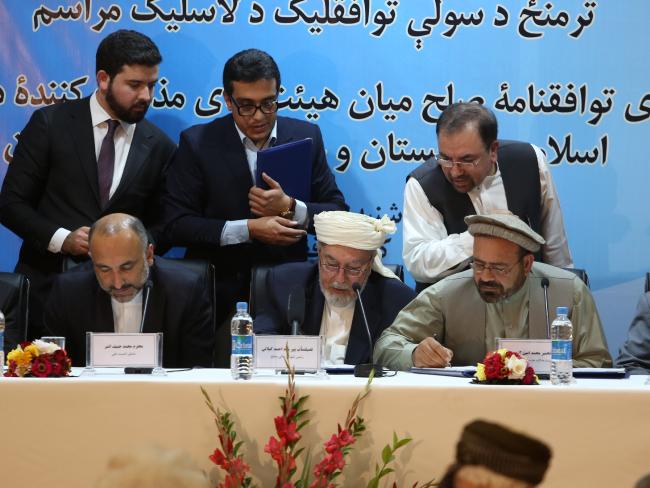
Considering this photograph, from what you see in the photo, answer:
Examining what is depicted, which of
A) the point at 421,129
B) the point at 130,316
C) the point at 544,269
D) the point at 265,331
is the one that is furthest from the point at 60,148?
the point at 544,269

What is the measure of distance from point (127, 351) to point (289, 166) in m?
1.59

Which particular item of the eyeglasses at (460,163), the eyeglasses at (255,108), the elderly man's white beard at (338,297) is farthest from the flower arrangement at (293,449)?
the eyeglasses at (255,108)

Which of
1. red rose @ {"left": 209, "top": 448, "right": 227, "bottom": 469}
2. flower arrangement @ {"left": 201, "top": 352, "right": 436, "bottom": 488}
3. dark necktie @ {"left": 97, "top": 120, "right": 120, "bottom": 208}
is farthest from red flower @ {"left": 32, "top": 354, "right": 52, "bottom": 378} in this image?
dark necktie @ {"left": 97, "top": 120, "right": 120, "bottom": 208}

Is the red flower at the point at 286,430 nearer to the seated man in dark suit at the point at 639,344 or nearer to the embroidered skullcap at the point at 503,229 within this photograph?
the embroidered skullcap at the point at 503,229

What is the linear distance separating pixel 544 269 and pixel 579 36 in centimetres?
176

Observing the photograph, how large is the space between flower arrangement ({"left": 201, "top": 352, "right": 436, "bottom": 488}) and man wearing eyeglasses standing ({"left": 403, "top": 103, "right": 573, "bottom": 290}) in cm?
171

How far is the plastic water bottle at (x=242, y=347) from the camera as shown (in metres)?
3.37

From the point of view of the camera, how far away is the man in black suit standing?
16.6 ft

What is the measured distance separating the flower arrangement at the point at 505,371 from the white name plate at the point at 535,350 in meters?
0.13

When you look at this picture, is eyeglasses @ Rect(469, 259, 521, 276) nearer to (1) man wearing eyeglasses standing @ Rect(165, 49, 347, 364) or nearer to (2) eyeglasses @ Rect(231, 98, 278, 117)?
(1) man wearing eyeglasses standing @ Rect(165, 49, 347, 364)

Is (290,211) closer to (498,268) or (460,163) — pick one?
(460,163)

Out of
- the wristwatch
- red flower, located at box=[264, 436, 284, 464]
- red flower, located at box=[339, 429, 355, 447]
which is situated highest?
the wristwatch

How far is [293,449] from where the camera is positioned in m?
3.11

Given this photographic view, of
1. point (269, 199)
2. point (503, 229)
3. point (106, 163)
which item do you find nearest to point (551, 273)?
point (503, 229)
